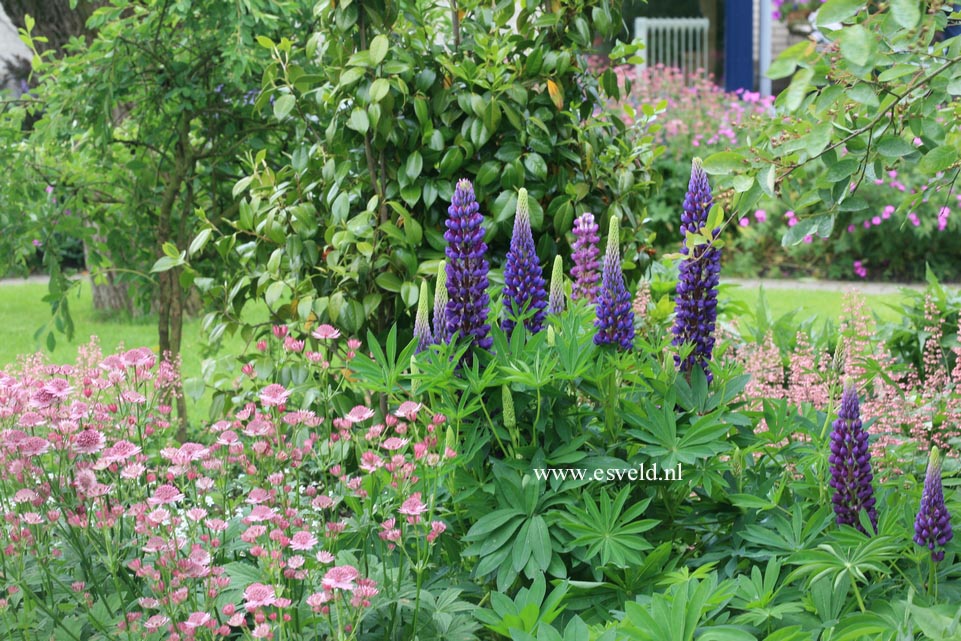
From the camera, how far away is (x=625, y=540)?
1861 mm

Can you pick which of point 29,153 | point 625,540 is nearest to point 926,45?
point 625,540

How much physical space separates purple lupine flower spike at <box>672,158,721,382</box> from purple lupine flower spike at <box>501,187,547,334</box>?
308mm

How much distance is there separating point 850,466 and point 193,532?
1247mm

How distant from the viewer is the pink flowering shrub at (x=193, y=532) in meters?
1.64

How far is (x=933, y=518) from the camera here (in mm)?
1784

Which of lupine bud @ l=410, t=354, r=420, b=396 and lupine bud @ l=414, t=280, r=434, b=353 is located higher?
lupine bud @ l=414, t=280, r=434, b=353

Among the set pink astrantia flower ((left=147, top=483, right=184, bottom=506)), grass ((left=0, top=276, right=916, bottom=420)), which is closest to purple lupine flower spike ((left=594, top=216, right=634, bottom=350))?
pink astrantia flower ((left=147, top=483, right=184, bottom=506))

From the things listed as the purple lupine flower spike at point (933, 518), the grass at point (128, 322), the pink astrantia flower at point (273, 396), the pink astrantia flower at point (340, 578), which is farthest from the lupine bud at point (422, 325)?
the grass at point (128, 322)

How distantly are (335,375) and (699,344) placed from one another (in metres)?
1.34

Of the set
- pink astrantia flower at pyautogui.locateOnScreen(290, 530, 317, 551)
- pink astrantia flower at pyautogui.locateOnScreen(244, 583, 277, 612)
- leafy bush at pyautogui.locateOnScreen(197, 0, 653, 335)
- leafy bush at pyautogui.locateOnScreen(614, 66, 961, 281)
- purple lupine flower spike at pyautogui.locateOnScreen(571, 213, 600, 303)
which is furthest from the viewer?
leafy bush at pyautogui.locateOnScreen(614, 66, 961, 281)

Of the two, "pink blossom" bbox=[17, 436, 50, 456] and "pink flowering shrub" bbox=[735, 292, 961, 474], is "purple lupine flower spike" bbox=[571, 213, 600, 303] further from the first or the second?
"pink blossom" bbox=[17, 436, 50, 456]

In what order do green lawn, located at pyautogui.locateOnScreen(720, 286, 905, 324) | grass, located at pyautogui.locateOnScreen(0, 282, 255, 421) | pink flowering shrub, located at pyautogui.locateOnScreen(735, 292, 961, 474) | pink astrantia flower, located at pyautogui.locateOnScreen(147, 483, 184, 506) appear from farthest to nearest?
1. green lawn, located at pyautogui.locateOnScreen(720, 286, 905, 324)
2. grass, located at pyautogui.locateOnScreen(0, 282, 255, 421)
3. pink flowering shrub, located at pyautogui.locateOnScreen(735, 292, 961, 474)
4. pink astrantia flower, located at pyautogui.locateOnScreen(147, 483, 184, 506)

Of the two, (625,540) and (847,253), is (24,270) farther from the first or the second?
(847,253)

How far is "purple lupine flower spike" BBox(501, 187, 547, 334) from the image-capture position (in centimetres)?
213
